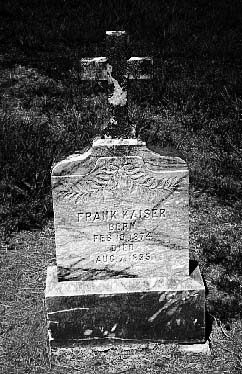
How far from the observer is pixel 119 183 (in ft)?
15.4

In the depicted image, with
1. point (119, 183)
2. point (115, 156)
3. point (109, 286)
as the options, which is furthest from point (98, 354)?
point (115, 156)

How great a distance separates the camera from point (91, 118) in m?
9.04

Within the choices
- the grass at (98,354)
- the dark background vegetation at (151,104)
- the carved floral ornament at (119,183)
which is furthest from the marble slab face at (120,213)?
the dark background vegetation at (151,104)

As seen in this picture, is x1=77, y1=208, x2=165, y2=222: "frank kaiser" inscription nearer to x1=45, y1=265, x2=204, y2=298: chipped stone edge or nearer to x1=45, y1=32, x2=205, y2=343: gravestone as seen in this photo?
x1=45, y1=32, x2=205, y2=343: gravestone

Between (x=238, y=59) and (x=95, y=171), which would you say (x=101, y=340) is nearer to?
(x=95, y=171)

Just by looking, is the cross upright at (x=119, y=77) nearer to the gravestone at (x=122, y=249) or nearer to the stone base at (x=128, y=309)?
the gravestone at (x=122, y=249)

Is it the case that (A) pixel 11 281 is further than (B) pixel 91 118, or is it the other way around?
(B) pixel 91 118

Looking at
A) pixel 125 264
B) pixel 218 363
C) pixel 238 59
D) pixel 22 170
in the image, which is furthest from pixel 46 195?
pixel 238 59

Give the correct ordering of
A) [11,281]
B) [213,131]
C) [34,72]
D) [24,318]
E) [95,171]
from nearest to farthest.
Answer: [95,171]
[24,318]
[11,281]
[213,131]
[34,72]

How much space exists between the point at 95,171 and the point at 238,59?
677 cm

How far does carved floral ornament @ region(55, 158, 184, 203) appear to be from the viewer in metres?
4.66

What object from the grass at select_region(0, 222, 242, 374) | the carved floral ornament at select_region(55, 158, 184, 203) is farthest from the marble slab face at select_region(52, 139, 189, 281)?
the grass at select_region(0, 222, 242, 374)

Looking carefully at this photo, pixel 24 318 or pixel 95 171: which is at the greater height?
pixel 95 171

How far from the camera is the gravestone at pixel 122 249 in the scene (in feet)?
15.3
